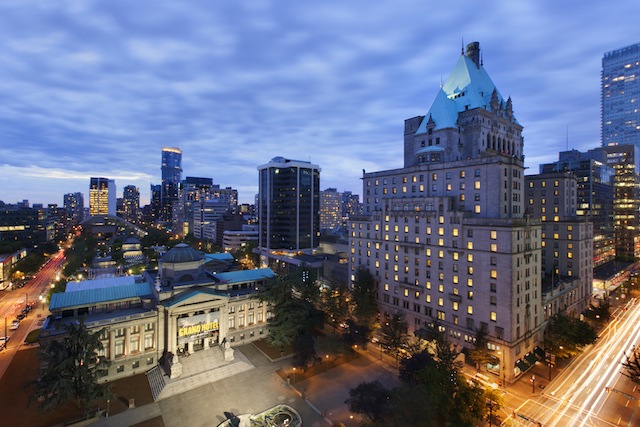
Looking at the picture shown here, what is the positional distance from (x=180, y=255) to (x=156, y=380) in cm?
2538

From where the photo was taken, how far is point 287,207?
A: 158 meters

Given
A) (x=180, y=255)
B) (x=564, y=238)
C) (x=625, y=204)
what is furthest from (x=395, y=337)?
(x=625, y=204)

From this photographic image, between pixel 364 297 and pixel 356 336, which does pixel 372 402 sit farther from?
pixel 364 297

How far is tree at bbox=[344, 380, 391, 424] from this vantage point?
39.0 m

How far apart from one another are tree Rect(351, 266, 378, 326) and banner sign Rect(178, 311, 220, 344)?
32.7 metres

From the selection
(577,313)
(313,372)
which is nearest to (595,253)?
(577,313)

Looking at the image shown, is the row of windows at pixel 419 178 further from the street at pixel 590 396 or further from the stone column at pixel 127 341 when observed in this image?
the stone column at pixel 127 341

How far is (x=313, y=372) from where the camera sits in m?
58.6

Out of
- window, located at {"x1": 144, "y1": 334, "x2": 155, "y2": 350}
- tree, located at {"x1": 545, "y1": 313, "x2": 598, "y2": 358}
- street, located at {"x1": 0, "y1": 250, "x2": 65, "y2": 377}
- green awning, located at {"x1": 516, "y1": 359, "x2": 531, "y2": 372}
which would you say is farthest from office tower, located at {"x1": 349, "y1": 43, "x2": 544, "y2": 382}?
street, located at {"x1": 0, "y1": 250, "x2": 65, "y2": 377}

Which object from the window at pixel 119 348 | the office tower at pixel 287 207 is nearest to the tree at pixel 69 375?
the window at pixel 119 348

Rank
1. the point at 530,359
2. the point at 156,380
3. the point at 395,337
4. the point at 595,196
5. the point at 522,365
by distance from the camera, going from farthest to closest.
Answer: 1. the point at 595,196
2. the point at 395,337
3. the point at 530,359
4. the point at 522,365
5. the point at 156,380

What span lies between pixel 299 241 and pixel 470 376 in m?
109

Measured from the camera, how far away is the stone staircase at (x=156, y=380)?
169 feet

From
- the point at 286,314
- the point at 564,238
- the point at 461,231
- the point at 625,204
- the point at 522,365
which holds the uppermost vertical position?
the point at 625,204
